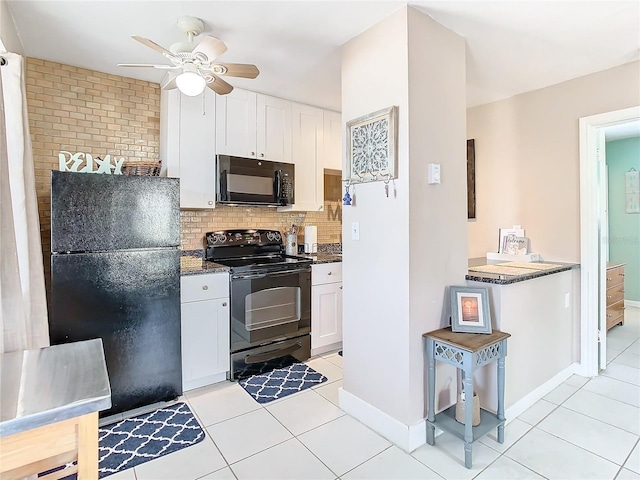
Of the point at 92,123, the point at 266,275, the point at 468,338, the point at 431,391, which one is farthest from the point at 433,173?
the point at 92,123

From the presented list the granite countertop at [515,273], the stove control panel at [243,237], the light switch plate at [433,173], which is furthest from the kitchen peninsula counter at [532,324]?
the stove control panel at [243,237]

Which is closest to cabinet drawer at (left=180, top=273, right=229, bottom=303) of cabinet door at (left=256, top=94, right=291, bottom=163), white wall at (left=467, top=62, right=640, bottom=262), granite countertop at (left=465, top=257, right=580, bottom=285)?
cabinet door at (left=256, top=94, right=291, bottom=163)

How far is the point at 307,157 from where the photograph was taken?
3639mm

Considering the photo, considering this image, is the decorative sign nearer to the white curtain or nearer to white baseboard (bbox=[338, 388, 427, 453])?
the white curtain

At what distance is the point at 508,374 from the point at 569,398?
73 cm

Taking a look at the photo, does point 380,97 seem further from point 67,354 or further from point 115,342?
point 115,342

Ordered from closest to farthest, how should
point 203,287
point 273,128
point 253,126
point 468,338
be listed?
1. point 468,338
2. point 203,287
3. point 253,126
4. point 273,128

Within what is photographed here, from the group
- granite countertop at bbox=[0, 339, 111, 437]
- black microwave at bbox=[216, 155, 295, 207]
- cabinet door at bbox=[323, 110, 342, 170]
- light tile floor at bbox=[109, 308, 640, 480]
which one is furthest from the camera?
cabinet door at bbox=[323, 110, 342, 170]

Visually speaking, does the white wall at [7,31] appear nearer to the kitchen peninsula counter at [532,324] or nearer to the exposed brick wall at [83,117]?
the exposed brick wall at [83,117]

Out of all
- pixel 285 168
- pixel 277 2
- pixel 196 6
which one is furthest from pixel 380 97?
pixel 285 168

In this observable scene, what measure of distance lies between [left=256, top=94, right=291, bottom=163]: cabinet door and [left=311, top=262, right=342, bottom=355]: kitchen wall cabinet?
1183mm

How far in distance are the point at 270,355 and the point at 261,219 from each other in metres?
1.39

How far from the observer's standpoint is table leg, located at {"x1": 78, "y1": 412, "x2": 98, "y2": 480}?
3.01 feet

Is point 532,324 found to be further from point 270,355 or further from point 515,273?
point 270,355
